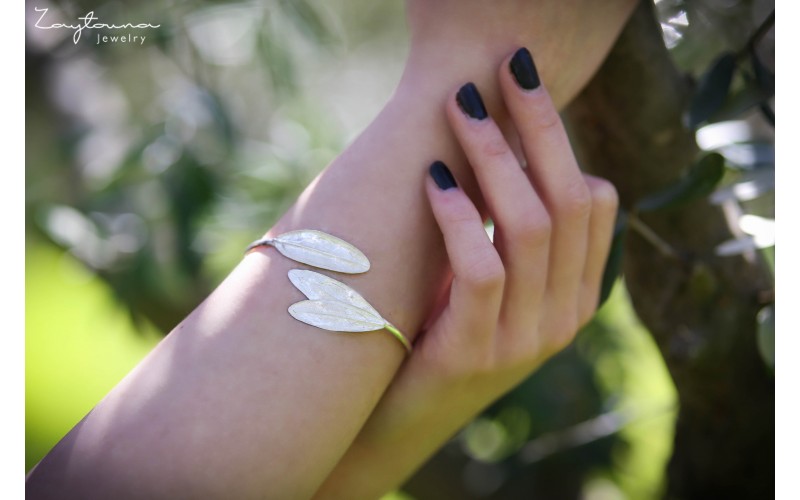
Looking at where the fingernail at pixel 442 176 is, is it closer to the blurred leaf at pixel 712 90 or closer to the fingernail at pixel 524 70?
the fingernail at pixel 524 70

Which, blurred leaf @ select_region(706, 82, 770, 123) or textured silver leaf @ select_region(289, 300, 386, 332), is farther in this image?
blurred leaf @ select_region(706, 82, 770, 123)

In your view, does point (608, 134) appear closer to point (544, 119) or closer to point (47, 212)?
point (544, 119)

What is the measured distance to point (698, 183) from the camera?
1.99ft

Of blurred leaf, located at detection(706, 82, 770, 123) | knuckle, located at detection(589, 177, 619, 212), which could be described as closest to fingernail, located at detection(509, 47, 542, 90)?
knuckle, located at detection(589, 177, 619, 212)

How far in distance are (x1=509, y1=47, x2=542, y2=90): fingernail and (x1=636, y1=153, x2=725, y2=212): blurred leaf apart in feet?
0.60

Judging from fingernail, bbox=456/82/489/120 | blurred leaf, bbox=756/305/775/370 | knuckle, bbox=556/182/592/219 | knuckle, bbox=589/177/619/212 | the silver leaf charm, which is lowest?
blurred leaf, bbox=756/305/775/370

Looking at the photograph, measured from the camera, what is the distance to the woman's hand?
0.52m

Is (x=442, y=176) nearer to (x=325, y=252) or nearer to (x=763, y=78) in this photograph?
(x=325, y=252)

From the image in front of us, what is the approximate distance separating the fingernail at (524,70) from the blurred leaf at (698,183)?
0.60ft

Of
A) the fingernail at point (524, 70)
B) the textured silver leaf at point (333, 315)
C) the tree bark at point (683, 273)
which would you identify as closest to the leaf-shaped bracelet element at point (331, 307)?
the textured silver leaf at point (333, 315)

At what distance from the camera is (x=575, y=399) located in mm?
1158

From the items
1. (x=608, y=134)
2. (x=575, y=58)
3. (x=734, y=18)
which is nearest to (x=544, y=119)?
(x=575, y=58)

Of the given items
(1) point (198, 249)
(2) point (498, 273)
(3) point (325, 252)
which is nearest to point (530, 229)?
(2) point (498, 273)

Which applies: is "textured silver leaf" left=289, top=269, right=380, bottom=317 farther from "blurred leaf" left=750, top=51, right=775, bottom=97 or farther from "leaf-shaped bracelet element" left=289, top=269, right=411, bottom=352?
"blurred leaf" left=750, top=51, right=775, bottom=97
